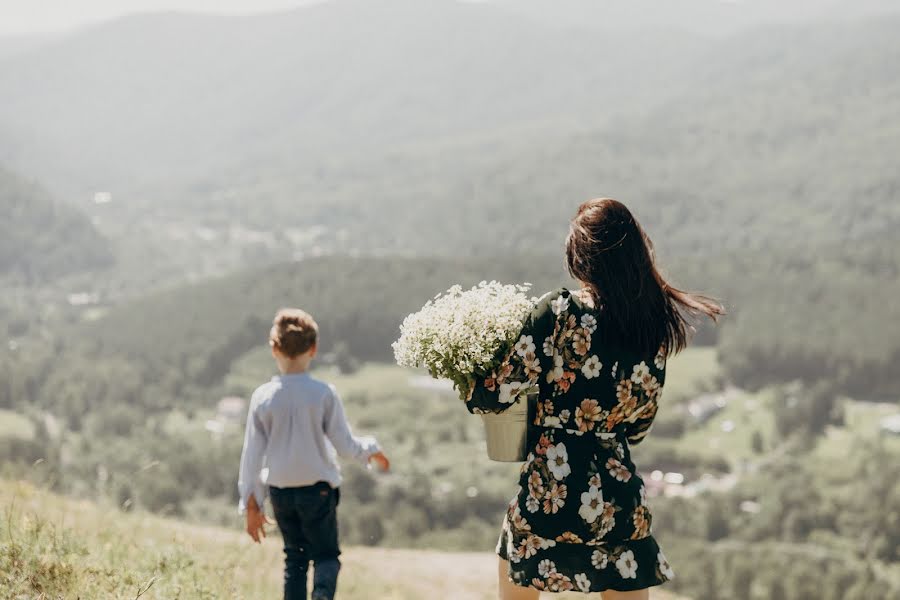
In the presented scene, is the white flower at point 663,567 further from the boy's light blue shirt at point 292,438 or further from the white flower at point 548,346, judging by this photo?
the boy's light blue shirt at point 292,438

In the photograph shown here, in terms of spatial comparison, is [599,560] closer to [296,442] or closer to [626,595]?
[626,595]

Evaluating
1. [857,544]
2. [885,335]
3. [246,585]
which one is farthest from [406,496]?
[246,585]

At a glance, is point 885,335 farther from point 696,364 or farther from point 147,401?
point 147,401

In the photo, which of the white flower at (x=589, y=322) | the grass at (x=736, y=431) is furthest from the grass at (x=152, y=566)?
the grass at (x=736, y=431)

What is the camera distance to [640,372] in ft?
14.4

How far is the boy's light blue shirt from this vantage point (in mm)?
5594

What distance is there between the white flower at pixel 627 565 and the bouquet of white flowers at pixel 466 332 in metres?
0.92

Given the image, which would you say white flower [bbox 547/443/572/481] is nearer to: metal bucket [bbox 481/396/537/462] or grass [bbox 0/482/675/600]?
metal bucket [bbox 481/396/537/462]

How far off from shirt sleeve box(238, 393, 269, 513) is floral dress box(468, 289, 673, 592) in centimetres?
166

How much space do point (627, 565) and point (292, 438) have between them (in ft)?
6.55

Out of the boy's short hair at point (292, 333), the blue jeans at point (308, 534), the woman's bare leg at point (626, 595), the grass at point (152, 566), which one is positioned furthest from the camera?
the blue jeans at point (308, 534)

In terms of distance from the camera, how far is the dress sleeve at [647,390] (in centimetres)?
439

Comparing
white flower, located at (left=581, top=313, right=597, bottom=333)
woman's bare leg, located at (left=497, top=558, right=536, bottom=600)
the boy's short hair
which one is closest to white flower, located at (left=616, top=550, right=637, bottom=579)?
woman's bare leg, located at (left=497, top=558, right=536, bottom=600)

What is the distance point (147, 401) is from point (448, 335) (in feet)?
436
